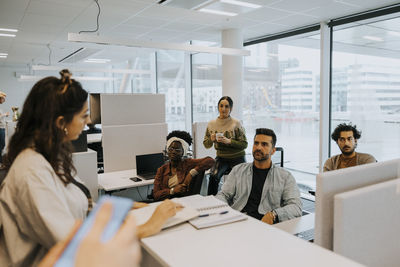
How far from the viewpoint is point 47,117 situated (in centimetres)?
102

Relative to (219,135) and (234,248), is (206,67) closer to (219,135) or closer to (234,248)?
(219,135)

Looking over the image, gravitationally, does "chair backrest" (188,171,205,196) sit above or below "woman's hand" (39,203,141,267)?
below

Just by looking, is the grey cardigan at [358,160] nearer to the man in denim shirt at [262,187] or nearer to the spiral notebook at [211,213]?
the man in denim shirt at [262,187]

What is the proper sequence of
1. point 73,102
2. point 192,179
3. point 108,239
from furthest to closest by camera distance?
point 192,179
point 73,102
point 108,239

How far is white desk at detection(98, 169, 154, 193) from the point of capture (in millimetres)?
2823

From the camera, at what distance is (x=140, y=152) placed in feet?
11.8

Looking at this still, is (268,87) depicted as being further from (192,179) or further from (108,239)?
(108,239)

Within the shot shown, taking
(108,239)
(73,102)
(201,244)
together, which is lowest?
(201,244)

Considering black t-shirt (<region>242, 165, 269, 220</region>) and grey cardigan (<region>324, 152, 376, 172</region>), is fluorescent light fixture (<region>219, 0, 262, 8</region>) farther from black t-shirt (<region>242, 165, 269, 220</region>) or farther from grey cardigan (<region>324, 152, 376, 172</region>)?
black t-shirt (<region>242, 165, 269, 220</region>)

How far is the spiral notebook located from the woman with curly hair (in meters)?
0.94

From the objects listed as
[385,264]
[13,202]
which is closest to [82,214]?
[13,202]

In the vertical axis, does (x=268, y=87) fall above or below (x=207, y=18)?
below

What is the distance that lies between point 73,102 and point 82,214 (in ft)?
1.26

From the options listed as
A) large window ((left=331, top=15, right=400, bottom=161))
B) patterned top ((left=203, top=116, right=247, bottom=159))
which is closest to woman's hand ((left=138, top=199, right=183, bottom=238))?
patterned top ((left=203, top=116, right=247, bottom=159))
